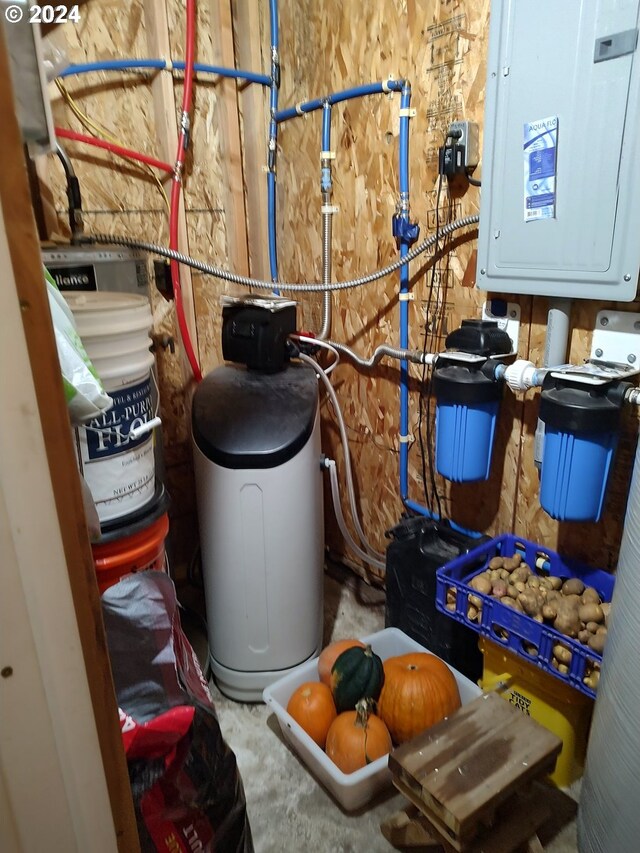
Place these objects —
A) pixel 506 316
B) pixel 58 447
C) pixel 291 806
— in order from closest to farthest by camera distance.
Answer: pixel 58 447 → pixel 291 806 → pixel 506 316

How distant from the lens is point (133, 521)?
1152 millimetres

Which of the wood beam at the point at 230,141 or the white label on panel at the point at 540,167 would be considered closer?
the white label on panel at the point at 540,167

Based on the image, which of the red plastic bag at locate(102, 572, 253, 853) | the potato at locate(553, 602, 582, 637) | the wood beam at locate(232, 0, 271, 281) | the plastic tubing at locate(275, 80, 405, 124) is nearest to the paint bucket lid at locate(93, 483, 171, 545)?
the red plastic bag at locate(102, 572, 253, 853)

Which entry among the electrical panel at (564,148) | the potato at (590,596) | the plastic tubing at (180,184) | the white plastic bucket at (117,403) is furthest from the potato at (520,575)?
the plastic tubing at (180,184)

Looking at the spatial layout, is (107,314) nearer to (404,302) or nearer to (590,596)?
(404,302)

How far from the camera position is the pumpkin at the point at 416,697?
132 cm

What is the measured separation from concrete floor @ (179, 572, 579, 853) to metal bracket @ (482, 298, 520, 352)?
107cm

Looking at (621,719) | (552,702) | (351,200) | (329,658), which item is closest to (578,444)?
(621,719)

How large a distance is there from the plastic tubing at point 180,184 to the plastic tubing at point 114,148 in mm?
48

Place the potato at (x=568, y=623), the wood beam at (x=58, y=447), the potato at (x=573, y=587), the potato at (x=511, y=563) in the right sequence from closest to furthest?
the wood beam at (x=58, y=447) → the potato at (x=568, y=623) → the potato at (x=573, y=587) → the potato at (x=511, y=563)

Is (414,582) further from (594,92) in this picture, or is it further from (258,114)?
(258,114)

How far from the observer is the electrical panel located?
1.02 meters

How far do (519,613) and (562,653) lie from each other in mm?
107

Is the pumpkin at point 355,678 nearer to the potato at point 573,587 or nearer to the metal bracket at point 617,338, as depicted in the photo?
the potato at point 573,587
